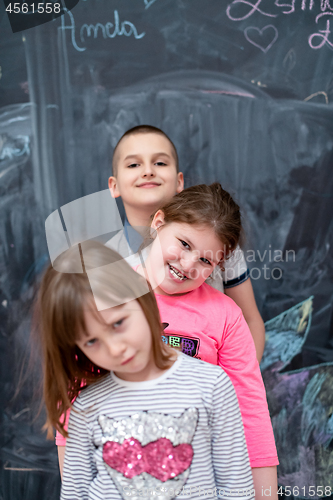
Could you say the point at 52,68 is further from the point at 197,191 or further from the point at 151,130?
the point at 197,191

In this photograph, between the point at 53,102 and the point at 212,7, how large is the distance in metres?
0.65

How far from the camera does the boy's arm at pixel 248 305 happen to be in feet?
3.99

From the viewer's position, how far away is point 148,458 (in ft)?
2.26

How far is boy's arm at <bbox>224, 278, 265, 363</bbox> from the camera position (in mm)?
1216

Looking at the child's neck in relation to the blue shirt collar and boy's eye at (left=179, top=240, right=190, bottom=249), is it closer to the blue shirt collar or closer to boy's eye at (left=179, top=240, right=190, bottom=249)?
the blue shirt collar

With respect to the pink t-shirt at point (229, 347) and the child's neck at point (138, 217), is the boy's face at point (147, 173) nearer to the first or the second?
the child's neck at point (138, 217)

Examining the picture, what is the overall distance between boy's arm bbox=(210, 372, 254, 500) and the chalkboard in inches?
32.0

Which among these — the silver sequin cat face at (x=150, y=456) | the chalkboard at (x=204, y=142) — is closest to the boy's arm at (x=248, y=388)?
the silver sequin cat face at (x=150, y=456)

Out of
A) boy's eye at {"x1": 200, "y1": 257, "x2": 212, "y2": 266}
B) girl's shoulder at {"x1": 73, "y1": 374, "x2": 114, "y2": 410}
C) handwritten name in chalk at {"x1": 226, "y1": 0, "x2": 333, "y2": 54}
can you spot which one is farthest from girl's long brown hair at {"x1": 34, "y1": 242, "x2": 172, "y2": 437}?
handwritten name in chalk at {"x1": 226, "y1": 0, "x2": 333, "y2": 54}

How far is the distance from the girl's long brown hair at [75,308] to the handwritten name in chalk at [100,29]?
1.03m

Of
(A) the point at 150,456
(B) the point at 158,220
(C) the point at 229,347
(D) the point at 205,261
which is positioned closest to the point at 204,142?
(B) the point at 158,220

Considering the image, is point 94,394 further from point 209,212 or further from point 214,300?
point 209,212

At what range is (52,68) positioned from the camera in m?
1.42

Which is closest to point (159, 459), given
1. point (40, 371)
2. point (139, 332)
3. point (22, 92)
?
point (139, 332)
